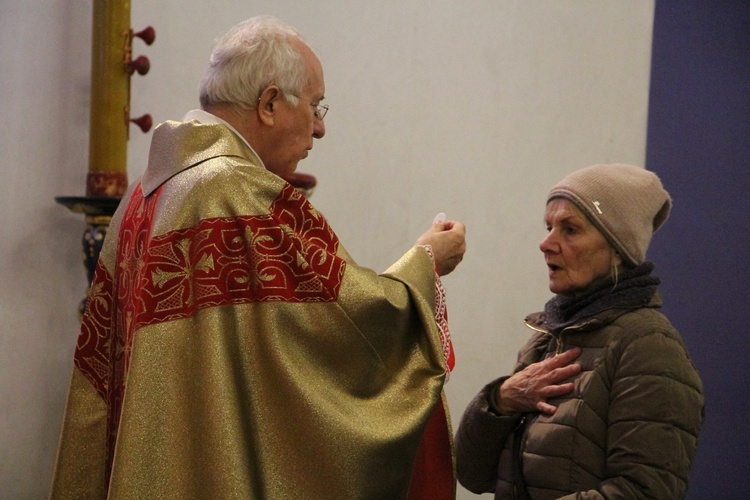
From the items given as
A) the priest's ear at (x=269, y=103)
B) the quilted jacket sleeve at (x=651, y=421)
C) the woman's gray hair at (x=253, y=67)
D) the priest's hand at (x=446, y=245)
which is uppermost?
the woman's gray hair at (x=253, y=67)

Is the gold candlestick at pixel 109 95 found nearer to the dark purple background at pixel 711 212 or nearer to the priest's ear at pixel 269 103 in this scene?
the priest's ear at pixel 269 103

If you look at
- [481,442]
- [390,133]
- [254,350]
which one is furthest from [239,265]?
[390,133]

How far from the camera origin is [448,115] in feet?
14.6

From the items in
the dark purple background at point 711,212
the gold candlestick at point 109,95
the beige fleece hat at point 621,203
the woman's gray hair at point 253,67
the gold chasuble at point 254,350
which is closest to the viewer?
the gold chasuble at point 254,350

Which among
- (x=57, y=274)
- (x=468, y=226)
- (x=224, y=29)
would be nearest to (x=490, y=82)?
(x=468, y=226)

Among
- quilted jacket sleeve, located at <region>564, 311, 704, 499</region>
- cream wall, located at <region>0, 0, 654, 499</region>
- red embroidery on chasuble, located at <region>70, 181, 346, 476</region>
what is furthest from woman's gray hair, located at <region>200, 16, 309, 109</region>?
cream wall, located at <region>0, 0, 654, 499</region>

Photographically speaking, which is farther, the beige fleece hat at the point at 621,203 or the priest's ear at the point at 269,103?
the beige fleece hat at the point at 621,203

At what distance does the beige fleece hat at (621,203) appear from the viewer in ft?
6.97

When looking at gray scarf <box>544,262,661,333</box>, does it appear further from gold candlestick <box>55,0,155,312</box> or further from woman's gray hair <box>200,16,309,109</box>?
gold candlestick <box>55,0,155,312</box>

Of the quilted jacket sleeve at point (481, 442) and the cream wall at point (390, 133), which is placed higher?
the cream wall at point (390, 133)

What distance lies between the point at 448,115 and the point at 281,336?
9.08 ft

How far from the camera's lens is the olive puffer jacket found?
1891 millimetres

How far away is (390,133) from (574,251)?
88.8 inches

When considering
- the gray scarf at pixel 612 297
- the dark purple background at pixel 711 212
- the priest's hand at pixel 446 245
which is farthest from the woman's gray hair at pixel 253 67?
the dark purple background at pixel 711 212
